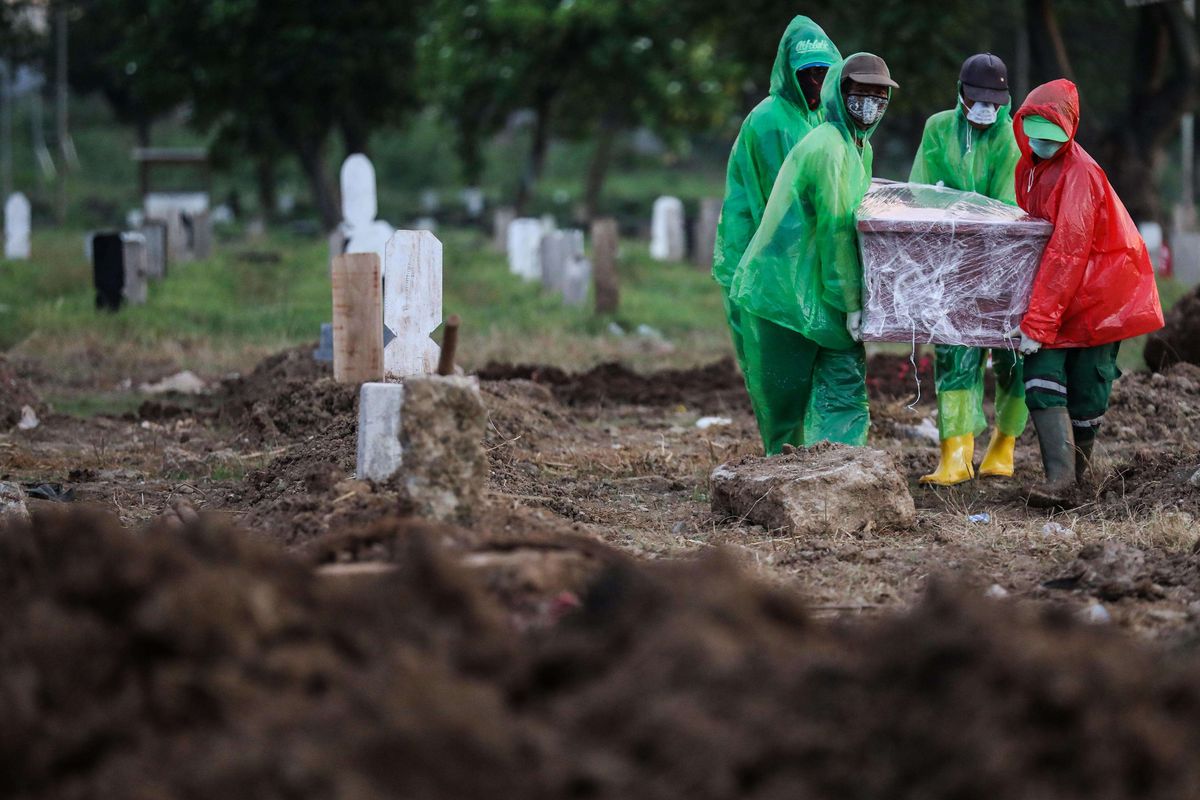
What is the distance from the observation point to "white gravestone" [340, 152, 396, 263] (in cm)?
1195

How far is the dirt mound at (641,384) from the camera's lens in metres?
11.1

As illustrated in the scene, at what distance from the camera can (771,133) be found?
7.75m

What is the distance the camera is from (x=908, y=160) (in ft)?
137

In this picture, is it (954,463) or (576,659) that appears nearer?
(576,659)

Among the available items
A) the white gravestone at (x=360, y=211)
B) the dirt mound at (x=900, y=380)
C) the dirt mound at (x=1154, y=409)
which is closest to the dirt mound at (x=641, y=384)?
the dirt mound at (x=900, y=380)

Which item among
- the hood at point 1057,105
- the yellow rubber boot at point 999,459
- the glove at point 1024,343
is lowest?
the yellow rubber boot at point 999,459

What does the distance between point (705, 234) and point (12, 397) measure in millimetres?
14832

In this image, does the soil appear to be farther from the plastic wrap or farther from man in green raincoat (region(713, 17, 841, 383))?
man in green raincoat (region(713, 17, 841, 383))

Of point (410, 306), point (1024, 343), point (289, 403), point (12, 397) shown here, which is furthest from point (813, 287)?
point (12, 397)

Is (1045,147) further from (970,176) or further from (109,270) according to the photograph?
(109,270)

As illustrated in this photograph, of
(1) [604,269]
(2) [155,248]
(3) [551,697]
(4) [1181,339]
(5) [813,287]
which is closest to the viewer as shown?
(3) [551,697]

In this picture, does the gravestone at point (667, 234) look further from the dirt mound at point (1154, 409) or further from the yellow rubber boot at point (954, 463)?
the yellow rubber boot at point (954, 463)

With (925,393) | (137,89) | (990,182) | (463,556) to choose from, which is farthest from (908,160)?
(463,556)

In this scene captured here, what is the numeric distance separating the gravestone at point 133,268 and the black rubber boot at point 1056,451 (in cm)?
1033
